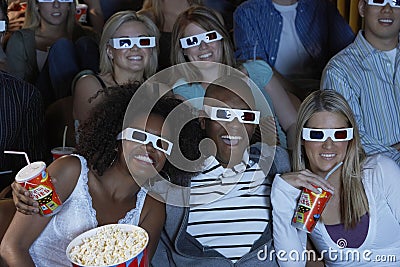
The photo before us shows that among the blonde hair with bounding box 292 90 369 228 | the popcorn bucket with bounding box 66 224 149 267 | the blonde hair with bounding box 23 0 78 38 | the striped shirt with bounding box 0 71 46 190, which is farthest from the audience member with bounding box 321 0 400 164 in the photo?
the blonde hair with bounding box 23 0 78 38

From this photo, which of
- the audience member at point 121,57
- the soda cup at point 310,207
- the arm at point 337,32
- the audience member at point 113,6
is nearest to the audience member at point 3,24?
the audience member at point 121,57

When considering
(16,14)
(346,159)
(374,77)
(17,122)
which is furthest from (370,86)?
(16,14)

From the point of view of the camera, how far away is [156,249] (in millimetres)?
2156

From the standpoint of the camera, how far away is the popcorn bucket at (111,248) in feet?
5.03

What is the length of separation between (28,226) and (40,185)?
20cm

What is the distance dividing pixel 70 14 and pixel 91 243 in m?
2.19

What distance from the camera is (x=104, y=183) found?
2062 mm

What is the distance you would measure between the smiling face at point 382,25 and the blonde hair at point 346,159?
Answer: 28.2 inches

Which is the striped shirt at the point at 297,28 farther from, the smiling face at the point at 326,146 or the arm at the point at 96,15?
the smiling face at the point at 326,146

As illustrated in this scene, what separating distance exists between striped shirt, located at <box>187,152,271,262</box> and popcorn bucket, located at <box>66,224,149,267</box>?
1.59 ft

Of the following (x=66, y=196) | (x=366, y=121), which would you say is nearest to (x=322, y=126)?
(x=366, y=121)

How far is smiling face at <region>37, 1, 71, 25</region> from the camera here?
3.47 m

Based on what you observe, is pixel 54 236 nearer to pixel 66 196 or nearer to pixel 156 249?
pixel 66 196

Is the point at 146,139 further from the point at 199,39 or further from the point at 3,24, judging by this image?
the point at 3,24
